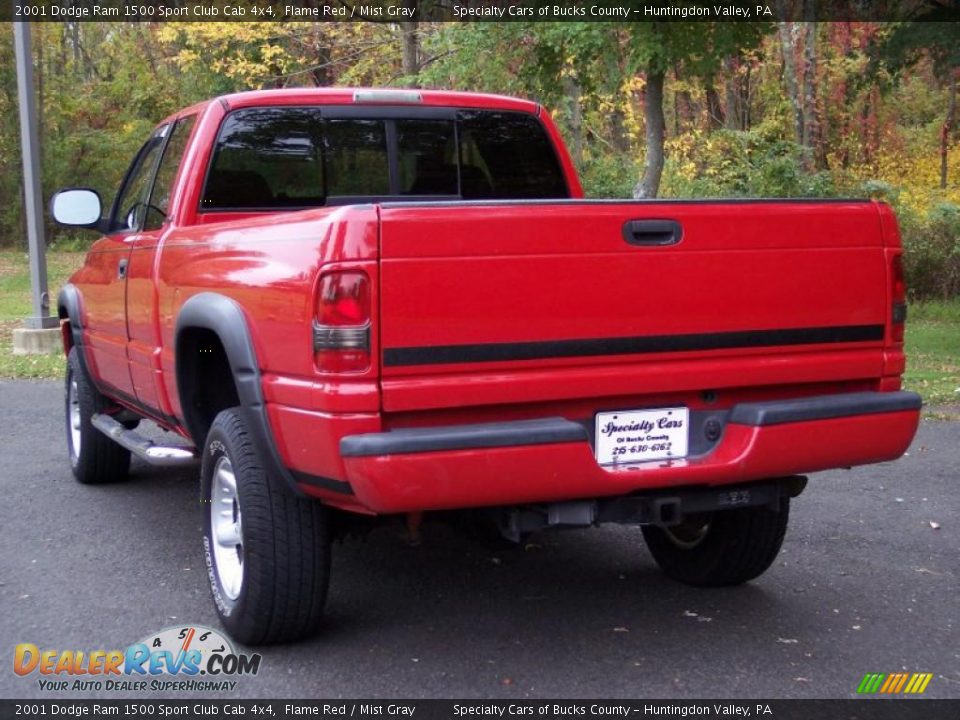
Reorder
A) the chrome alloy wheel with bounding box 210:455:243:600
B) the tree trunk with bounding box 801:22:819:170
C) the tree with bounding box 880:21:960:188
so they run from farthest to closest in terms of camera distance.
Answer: the tree trunk with bounding box 801:22:819:170
the tree with bounding box 880:21:960:188
the chrome alloy wheel with bounding box 210:455:243:600

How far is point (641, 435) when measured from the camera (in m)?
3.92

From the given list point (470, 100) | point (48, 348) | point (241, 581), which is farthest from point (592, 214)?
point (48, 348)

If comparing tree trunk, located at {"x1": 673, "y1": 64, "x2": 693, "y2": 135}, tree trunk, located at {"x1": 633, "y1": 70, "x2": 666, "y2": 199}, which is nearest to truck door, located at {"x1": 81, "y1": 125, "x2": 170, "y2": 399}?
tree trunk, located at {"x1": 633, "y1": 70, "x2": 666, "y2": 199}

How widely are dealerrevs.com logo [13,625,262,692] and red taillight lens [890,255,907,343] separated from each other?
8.48 ft

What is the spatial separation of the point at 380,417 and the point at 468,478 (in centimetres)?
32

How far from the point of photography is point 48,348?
13328 millimetres

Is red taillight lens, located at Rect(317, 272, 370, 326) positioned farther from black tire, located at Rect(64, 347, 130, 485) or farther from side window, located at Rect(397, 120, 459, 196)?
black tire, located at Rect(64, 347, 130, 485)

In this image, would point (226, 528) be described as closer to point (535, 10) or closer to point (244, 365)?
point (244, 365)

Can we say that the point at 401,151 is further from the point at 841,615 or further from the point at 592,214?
the point at 841,615

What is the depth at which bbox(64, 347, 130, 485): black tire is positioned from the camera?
6.80m

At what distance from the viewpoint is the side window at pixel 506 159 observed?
5742 millimetres

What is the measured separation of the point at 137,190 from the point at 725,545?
359cm

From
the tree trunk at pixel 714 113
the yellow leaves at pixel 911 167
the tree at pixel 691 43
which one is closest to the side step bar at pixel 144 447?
the tree at pixel 691 43

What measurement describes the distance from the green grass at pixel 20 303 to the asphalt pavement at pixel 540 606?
570 centimetres
